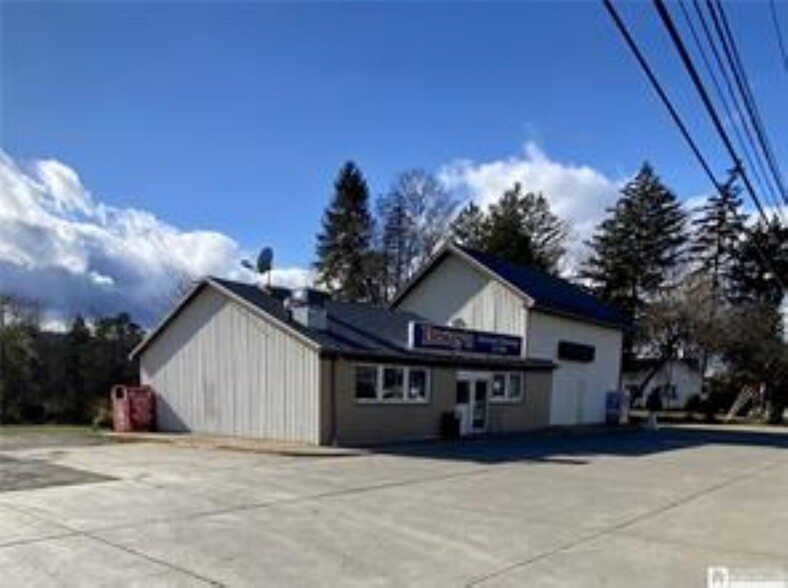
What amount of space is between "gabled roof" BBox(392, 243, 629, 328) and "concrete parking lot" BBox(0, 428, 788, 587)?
44.6ft

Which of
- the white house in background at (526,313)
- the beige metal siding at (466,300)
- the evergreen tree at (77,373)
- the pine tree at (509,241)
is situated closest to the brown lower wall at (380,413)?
the white house in background at (526,313)

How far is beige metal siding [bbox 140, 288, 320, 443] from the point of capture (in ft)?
76.1

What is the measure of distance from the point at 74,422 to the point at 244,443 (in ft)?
62.3

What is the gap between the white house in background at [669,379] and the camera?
6438cm

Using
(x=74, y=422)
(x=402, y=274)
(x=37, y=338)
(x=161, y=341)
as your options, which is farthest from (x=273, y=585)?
(x=402, y=274)

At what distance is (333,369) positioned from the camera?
909 inches

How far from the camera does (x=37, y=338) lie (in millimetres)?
42000

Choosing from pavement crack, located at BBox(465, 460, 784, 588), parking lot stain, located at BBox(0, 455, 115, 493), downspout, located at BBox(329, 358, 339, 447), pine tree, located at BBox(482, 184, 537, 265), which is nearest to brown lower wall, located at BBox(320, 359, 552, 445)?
downspout, located at BBox(329, 358, 339, 447)

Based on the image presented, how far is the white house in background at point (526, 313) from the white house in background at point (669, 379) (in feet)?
78.0

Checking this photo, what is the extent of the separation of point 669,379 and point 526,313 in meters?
38.1

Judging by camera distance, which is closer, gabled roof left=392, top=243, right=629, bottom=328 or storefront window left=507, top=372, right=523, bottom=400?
storefront window left=507, top=372, right=523, bottom=400

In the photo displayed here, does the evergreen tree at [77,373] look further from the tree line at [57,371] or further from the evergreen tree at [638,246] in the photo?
the evergreen tree at [638,246]

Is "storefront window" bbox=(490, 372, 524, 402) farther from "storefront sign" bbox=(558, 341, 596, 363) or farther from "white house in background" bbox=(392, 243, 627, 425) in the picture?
"storefront sign" bbox=(558, 341, 596, 363)

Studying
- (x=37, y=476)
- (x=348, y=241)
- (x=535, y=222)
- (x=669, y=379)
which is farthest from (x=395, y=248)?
(x=37, y=476)
